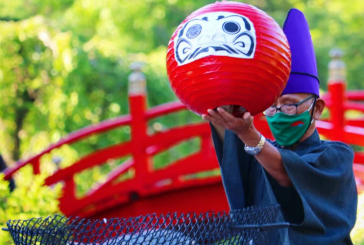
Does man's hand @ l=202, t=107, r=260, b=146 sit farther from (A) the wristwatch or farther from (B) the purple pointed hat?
(B) the purple pointed hat

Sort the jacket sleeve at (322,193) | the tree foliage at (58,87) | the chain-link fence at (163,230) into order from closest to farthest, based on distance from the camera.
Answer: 1. the chain-link fence at (163,230)
2. the jacket sleeve at (322,193)
3. the tree foliage at (58,87)

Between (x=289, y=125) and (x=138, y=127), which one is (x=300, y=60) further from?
(x=138, y=127)

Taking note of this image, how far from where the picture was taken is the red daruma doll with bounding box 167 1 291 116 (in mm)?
1570

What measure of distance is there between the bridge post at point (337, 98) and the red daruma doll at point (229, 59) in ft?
10.6

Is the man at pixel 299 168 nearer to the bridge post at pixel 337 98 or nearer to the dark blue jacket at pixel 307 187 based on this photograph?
the dark blue jacket at pixel 307 187

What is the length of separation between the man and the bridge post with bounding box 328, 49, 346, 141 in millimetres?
2732

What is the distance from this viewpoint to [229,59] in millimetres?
1560

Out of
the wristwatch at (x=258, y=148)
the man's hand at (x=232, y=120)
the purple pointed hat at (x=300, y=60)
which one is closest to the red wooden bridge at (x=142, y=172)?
the purple pointed hat at (x=300, y=60)

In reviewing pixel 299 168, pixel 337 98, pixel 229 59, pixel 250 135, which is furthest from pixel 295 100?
pixel 337 98

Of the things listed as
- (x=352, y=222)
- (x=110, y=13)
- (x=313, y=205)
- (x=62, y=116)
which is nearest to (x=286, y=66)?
(x=313, y=205)

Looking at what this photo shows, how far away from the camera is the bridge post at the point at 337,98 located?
4748mm

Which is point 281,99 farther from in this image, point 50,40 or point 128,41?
point 128,41

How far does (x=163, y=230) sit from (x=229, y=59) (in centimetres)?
52

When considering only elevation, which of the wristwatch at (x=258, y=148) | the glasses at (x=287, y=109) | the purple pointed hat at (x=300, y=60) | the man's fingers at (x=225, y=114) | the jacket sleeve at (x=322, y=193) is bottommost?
the jacket sleeve at (x=322, y=193)
